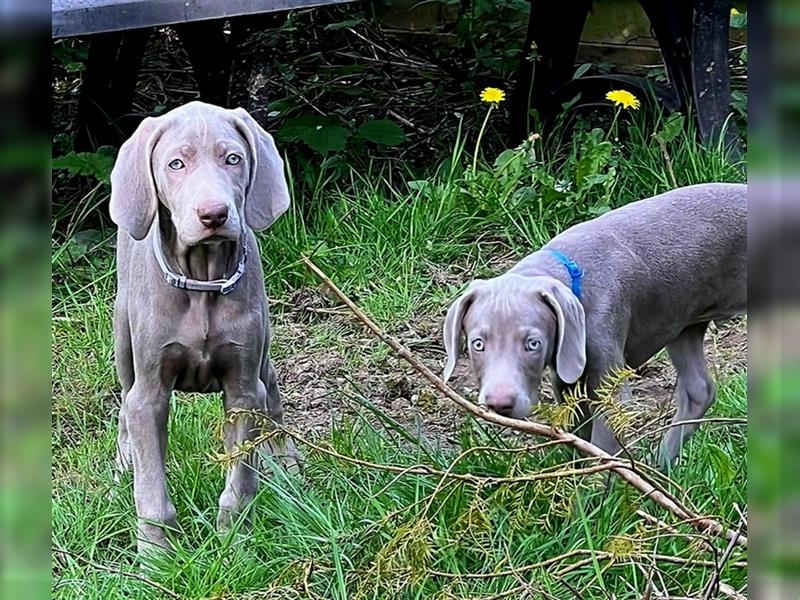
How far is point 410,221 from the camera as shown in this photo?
16.3 ft

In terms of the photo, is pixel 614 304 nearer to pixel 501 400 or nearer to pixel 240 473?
pixel 501 400

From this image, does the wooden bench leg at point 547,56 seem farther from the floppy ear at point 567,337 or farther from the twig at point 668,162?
the floppy ear at point 567,337

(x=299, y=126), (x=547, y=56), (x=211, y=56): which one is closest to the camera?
(x=211, y=56)

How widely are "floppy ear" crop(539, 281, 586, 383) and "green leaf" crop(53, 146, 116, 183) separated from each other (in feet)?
8.19

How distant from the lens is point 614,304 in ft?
11.1

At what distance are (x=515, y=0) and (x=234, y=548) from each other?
4172 millimetres

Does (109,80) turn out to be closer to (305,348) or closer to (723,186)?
(305,348)

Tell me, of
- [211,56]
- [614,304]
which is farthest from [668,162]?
[211,56]

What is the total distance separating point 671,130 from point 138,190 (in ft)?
9.18

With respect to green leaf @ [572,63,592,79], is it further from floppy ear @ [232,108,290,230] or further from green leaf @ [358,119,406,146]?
floppy ear @ [232,108,290,230]

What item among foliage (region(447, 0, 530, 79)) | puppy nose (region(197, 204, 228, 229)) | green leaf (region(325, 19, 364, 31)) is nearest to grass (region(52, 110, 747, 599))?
puppy nose (region(197, 204, 228, 229))

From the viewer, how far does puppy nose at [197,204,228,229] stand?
269 centimetres

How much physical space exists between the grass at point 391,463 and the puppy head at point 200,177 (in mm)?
586
